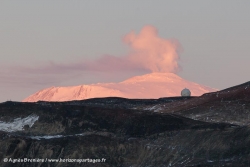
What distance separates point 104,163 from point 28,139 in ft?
44.5

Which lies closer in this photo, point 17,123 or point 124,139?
point 124,139

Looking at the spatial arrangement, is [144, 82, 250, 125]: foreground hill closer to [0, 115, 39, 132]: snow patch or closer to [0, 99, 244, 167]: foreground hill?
[0, 99, 244, 167]: foreground hill

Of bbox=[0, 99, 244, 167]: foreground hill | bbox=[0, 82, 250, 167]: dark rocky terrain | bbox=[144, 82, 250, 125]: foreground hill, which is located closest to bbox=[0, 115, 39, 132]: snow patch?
bbox=[0, 82, 250, 167]: dark rocky terrain

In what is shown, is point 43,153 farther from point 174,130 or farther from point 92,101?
point 92,101

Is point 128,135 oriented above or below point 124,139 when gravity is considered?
above

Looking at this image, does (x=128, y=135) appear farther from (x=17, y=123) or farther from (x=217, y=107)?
(x=217, y=107)

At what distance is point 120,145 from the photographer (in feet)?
383

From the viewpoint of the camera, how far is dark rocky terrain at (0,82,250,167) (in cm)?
11138

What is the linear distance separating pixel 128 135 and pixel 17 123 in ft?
75.0

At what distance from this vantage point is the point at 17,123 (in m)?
142

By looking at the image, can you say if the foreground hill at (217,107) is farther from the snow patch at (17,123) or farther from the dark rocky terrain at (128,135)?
the snow patch at (17,123)

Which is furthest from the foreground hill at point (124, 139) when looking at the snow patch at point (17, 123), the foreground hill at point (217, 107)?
the foreground hill at point (217, 107)

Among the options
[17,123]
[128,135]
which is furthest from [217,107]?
[17,123]

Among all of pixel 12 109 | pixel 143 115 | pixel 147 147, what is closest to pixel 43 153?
pixel 147 147
